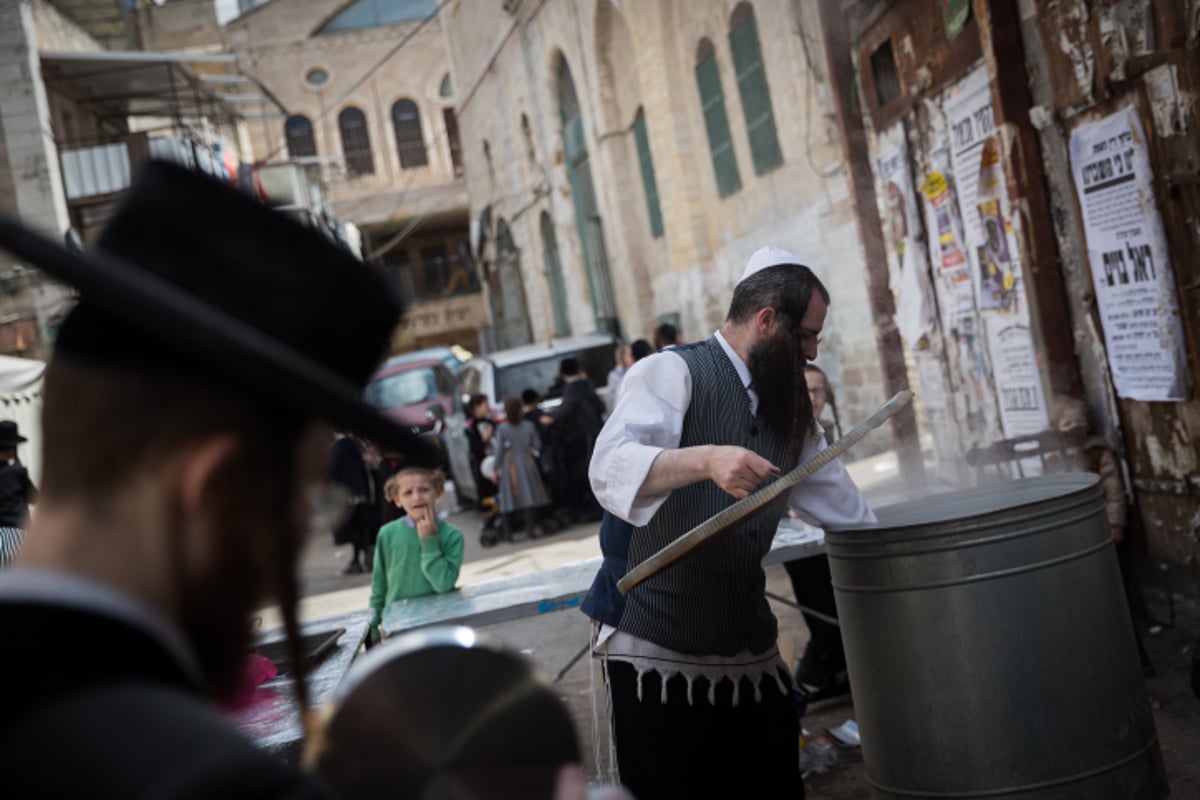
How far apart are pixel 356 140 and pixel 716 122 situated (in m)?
35.8

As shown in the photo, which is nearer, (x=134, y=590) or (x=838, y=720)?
(x=134, y=590)

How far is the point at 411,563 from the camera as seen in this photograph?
20.2ft

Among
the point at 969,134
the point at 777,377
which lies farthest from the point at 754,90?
the point at 777,377

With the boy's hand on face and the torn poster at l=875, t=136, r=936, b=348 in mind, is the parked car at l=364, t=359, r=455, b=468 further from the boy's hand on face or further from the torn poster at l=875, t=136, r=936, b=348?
the boy's hand on face

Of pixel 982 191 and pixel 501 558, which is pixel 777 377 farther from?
pixel 501 558

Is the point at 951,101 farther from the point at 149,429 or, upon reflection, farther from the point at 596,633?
the point at 149,429

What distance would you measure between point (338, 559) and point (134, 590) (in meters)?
15.1

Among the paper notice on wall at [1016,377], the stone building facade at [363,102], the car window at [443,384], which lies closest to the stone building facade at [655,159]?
the car window at [443,384]

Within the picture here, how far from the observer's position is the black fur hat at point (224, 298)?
102 cm

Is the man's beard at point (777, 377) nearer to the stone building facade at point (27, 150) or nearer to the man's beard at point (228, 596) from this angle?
the man's beard at point (228, 596)

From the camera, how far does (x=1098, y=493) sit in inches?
143

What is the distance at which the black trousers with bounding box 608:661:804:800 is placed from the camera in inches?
132

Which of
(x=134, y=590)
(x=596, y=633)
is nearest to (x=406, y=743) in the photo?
(x=134, y=590)

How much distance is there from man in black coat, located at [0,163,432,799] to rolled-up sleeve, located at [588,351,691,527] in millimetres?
2042
